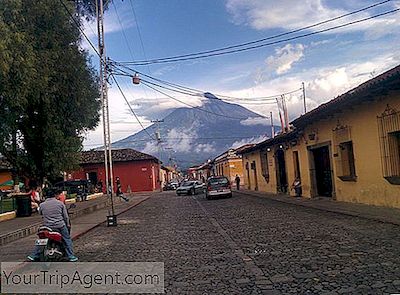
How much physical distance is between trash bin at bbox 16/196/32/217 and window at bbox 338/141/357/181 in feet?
43.3

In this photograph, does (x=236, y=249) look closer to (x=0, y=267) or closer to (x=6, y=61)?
(x=0, y=267)

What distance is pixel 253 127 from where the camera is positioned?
17950 centimetres

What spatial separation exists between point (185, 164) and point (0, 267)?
182m

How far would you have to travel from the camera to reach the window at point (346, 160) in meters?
17.6

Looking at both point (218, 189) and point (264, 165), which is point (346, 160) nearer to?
point (218, 189)

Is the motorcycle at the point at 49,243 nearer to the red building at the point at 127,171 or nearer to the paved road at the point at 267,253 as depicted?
the paved road at the point at 267,253

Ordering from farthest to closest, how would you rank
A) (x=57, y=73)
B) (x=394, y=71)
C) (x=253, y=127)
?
1. (x=253, y=127)
2. (x=57, y=73)
3. (x=394, y=71)

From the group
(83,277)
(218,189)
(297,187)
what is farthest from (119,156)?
(83,277)

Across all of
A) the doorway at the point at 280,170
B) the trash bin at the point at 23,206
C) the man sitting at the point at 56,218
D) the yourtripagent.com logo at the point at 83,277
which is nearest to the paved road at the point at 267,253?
the yourtripagent.com logo at the point at 83,277

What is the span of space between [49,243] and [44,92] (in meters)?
12.4

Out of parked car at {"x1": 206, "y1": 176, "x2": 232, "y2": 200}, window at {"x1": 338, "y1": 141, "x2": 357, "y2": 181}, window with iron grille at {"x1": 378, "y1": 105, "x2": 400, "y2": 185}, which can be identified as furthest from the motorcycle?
parked car at {"x1": 206, "y1": 176, "x2": 232, "y2": 200}

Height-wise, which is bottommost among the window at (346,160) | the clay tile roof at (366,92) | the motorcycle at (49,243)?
the motorcycle at (49,243)

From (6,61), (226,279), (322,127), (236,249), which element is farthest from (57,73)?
(226,279)

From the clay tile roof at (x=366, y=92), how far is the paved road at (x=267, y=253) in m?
3.82
